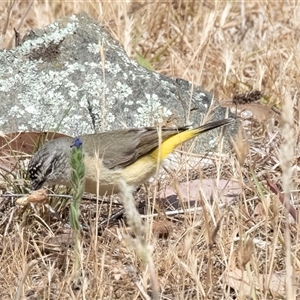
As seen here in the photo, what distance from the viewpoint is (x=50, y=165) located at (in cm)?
359

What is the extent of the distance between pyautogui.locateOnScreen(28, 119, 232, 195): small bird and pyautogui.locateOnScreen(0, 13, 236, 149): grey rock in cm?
20

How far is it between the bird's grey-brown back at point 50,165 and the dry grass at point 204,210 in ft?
0.55

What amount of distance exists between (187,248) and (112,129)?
214 cm

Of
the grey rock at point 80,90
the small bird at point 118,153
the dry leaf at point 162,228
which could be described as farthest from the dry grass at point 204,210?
the grey rock at point 80,90

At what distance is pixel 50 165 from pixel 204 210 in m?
1.36

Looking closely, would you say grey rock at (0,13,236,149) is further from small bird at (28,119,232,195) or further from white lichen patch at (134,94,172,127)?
small bird at (28,119,232,195)

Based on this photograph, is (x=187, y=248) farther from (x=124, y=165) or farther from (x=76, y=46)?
(x=76, y=46)

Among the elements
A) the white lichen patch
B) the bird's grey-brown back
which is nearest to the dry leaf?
the bird's grey-brown back

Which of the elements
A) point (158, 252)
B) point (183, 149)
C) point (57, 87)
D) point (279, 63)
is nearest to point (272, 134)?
point (183, 149)

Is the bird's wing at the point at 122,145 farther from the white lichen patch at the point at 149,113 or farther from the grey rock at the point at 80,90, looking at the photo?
the white lichen patch at the point at 149,113

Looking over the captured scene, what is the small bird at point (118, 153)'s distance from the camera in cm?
364

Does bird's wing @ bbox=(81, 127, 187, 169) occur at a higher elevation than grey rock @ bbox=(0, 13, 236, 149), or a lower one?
lower

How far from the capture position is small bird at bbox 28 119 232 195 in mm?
3637

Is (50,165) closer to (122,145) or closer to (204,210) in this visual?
(122,145)
